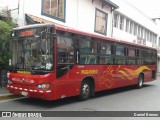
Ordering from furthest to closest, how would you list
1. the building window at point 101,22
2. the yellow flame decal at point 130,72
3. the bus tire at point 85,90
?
the building window at point 101,22 → the yellow flame decal at point 130,72 → the bus tire at point 85,90

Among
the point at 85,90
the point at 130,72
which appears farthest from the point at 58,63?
the point at 130,72

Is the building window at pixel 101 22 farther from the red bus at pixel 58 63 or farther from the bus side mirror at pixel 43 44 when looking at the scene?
the bus side mirror at pixel 43 44

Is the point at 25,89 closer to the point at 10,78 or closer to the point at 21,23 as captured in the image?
the point at 10,78

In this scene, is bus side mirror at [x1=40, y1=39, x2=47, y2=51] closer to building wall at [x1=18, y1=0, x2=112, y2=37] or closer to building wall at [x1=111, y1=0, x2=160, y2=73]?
building wall at [x1=18, y1=0, x2=112, y2=37]

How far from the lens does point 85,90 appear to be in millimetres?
11148

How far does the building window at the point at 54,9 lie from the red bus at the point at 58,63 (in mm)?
5674

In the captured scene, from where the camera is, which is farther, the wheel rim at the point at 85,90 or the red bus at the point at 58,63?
the wheel rim at the point at 85,90

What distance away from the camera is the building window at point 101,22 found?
22625mm

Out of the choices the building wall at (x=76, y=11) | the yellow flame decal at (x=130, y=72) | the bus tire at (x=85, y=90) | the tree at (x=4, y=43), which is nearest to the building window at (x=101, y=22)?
the building wall at (x=76, y=11)

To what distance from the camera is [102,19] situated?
23.5 m

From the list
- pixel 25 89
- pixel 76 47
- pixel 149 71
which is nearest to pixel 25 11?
Answer: pixel 76 47

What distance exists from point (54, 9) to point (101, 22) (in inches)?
272

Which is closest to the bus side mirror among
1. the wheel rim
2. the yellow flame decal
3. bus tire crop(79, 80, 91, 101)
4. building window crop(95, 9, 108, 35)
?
bus tire crop(79, 80, 91, 101)

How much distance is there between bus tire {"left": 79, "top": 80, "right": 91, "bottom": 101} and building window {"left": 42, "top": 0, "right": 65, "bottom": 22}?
6893 millimetres
